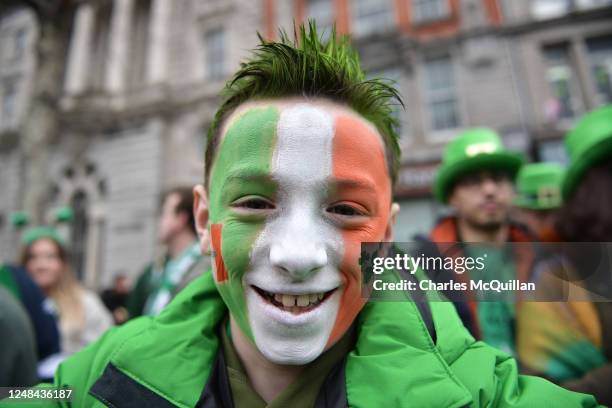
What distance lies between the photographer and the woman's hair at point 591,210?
1609 millimetres

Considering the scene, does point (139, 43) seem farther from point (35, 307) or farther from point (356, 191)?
point (356, 191)

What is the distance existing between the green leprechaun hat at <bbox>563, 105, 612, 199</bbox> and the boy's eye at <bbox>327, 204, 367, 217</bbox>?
1420 millimetres

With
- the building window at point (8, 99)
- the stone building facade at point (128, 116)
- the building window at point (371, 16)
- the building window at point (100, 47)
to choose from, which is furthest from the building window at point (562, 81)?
the building window at point (8, 99)

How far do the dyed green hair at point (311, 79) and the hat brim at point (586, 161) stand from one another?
3.98 feet

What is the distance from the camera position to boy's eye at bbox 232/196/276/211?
968mm

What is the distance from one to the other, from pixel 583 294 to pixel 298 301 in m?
0.62

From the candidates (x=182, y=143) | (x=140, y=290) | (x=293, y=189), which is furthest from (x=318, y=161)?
(x=182, y=143)

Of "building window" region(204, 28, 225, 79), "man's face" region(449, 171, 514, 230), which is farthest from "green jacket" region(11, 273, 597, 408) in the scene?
"building window" region(204, 28, 225, 79)

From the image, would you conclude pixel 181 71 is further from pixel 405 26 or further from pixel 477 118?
pixel 477 118

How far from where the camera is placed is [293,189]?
0.94 meters

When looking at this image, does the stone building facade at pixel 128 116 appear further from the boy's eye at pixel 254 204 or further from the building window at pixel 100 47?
the boy's eye at pixel 254 204

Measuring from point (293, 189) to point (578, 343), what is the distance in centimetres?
95

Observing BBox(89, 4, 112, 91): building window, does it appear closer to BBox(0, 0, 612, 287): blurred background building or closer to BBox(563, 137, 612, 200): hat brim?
BBox(0, 0, 612, 287): blurred background building

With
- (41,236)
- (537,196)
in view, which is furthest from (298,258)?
(537,196)
